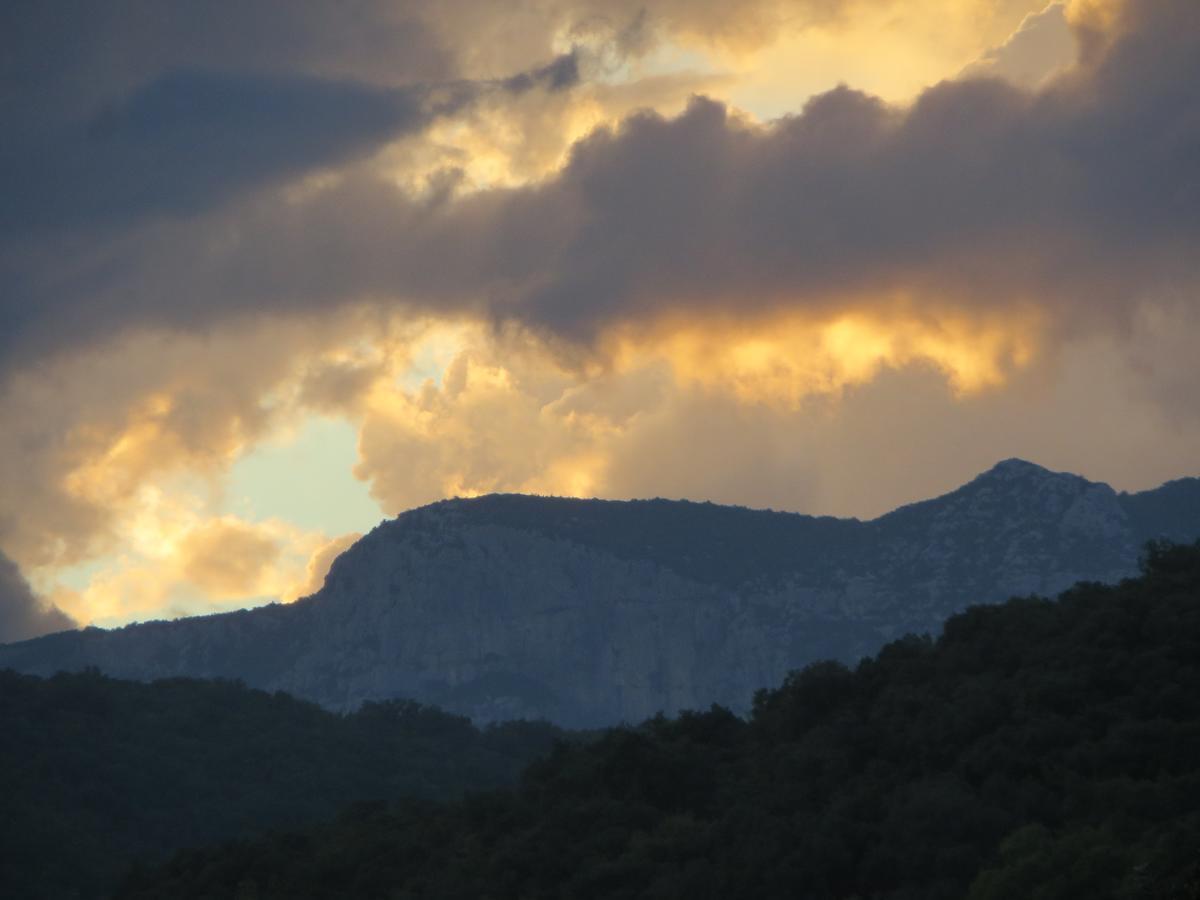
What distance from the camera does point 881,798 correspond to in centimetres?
6444

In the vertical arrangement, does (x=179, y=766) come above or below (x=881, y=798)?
above

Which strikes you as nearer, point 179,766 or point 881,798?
point 881,798

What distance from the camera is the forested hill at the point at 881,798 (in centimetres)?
5528

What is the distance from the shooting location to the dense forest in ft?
352

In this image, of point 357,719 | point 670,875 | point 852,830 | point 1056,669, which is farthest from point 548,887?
point 357,719

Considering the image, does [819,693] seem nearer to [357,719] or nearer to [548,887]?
[548,887]

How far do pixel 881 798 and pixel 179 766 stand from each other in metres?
76.8

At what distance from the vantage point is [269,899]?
77.7m

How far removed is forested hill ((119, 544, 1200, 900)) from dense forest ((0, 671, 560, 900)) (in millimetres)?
21673

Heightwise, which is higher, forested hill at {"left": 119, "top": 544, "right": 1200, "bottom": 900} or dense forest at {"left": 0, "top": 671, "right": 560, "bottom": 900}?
dense forest at {"left": 0, "top": 671, "right": 560, "bottom": 900}

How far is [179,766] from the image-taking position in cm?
12925

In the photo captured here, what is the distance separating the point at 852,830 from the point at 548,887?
14292 millimetres

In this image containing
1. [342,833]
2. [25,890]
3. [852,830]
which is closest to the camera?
[852,830]

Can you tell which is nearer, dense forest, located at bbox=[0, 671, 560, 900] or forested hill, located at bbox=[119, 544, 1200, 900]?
forested hill, located at bbox=[119, 544, 1200, 900]
